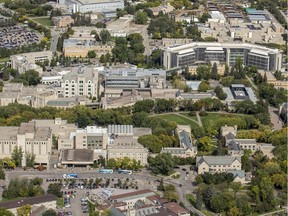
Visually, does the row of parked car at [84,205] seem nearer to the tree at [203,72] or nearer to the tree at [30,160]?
the tree at [30,160]

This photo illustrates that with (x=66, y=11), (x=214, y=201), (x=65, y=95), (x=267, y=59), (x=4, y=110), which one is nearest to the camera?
(x=214, y=201)

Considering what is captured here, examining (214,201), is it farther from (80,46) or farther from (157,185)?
(80,46)

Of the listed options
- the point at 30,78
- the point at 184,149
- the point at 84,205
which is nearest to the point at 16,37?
the point at 30,78

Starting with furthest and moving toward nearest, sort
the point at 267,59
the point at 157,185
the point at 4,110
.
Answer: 1. the point at 267,59
2. the point at 4,110
3. the point at 157,185

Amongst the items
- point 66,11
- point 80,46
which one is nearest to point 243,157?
point 80,46

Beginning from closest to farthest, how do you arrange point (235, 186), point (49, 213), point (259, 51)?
point (49, 213) < point (235, 186) < point (259, 51)

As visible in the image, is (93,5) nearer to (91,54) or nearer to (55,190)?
(91,54)
